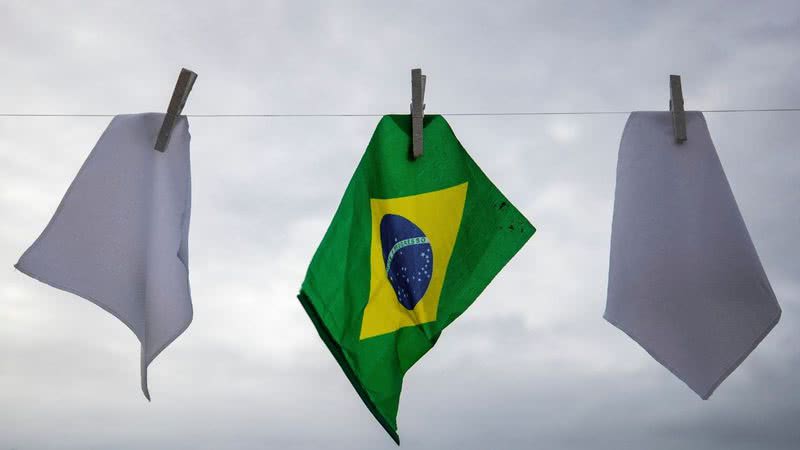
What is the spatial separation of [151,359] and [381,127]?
1983mm

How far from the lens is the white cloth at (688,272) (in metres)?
6.12

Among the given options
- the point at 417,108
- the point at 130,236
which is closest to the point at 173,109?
the point at 130,236

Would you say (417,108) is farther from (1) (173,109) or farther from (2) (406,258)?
(1) (173,109)

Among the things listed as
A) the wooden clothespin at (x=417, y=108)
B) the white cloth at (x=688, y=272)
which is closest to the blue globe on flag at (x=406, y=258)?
the wooden clothespin at (x=417, y=108)

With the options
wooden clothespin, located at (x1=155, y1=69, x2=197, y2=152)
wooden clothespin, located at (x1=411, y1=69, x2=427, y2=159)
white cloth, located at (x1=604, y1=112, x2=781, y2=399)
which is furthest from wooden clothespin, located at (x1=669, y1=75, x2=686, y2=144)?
wooden clothespin, located at (x1=155, y1=69, x2=197, y2=152)

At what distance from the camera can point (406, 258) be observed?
243 inches

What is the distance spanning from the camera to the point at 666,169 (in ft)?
20.9

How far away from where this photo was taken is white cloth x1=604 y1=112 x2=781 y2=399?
20.1ft

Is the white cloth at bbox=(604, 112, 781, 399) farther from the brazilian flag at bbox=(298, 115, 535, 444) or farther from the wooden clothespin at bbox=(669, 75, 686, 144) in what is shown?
the brazilian flag at bbox=(298, 115, 535, 444)

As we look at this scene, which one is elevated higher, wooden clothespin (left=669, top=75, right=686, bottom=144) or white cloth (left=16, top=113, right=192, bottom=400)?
wooden clothespin (left=669, top=75, right=686, bottom=144)

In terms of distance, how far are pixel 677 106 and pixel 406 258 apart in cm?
196

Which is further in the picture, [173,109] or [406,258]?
[173,109]

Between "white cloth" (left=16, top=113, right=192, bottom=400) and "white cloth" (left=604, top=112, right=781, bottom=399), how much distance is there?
2.67 meters

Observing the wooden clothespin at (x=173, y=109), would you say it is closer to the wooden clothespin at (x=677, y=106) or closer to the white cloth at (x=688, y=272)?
the white cloth at (x=688, y=272)
